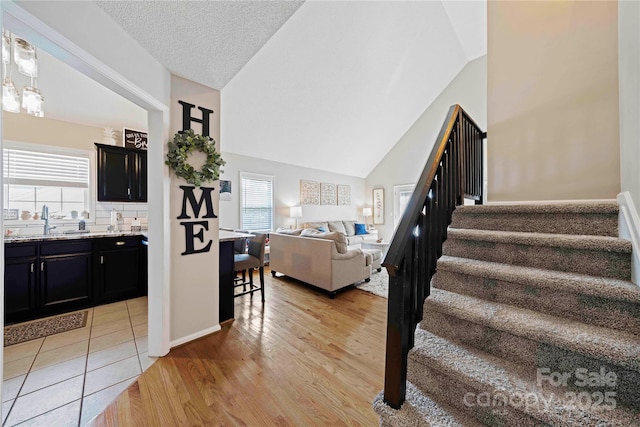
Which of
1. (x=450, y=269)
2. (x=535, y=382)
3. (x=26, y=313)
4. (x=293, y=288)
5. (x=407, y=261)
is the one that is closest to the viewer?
(x=535, y=382)

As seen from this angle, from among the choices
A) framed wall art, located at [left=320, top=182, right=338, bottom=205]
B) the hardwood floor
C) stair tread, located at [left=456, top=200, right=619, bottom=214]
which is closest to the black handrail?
stair tread, located at [left=456, top=200, right=619, bottom=214]

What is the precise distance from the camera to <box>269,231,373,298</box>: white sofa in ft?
11.2

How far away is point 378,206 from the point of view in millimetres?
8141

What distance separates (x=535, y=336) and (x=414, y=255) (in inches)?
23.3

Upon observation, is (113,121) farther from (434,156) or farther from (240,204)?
(434,156)

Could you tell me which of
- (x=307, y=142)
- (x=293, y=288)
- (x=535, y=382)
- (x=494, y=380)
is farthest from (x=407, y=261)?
(x=307, y=142)

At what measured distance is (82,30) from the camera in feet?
4.56

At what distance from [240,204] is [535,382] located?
17.1 feet

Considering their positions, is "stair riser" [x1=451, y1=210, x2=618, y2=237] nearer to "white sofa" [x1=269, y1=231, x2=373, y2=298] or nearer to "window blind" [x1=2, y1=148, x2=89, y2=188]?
"white sofa" [x1=269, y1=231, x2=373, y2=298]

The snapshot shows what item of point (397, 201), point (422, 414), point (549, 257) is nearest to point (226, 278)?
point (422, 414)

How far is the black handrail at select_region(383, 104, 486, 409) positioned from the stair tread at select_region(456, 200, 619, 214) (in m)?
0.28

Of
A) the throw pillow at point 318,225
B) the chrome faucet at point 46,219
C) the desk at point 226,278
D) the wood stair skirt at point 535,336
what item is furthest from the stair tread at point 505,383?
the throw pillow at point 318,225

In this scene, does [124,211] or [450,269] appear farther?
[124,211]

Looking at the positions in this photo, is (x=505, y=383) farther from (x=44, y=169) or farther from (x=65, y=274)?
(x=44, y=169)
